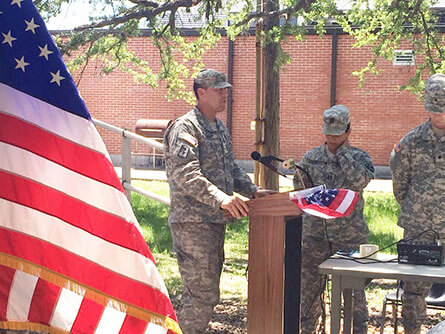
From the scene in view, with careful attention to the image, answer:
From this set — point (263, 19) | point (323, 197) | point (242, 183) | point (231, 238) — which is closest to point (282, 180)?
point (231, 238)

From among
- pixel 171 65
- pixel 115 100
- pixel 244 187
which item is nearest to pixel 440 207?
pixel 244 187

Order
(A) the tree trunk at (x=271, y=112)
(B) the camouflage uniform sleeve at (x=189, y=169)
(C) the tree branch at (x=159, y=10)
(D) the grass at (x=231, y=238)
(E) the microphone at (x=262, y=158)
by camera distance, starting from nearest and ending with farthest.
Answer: (E) the microphone at (x=262, y=158) → (B) the camouflage uniform sleeve at (x=189, y=169) → (C) the tree branch at (x=159, y=10) → (D) the grass at (x=231, y=238) → (A) the tree trunk at (x=271, y=112)

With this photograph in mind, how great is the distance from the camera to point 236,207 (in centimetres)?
430

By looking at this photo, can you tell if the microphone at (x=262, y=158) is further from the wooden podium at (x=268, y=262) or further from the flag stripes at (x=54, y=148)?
the flag stripes at (x=54, y=148)

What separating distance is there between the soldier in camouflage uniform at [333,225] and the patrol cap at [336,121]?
0.4 inches

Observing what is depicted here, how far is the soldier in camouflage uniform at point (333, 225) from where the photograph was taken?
5.25 meters

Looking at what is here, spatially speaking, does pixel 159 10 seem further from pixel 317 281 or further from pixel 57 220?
pixel 57 220

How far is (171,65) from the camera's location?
10531 mm

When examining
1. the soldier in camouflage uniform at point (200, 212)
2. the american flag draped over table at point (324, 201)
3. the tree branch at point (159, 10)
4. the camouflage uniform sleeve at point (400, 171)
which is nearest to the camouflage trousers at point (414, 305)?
the camouflage uniform sleeve at point (400, 171)

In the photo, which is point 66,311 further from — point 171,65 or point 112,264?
point 171,65

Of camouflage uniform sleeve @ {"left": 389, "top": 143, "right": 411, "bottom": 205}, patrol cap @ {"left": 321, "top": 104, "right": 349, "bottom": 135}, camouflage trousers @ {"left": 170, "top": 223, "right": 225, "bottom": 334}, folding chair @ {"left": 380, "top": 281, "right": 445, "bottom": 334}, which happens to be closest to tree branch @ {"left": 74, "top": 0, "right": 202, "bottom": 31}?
patrol cap @ {"left": 321, "top": 104, "right": 349, "bottom": 135}

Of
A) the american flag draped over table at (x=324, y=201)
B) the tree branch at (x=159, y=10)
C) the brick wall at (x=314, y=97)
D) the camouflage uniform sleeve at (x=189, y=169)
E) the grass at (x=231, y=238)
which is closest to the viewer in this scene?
the american flag draped over table at (x=324, y=201)

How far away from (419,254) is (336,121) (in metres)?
1.16

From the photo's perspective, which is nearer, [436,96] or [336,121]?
[436,96]
